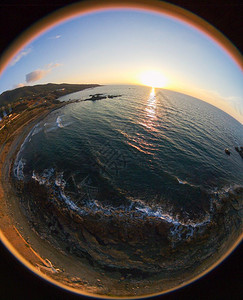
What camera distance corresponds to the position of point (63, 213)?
21.4ft

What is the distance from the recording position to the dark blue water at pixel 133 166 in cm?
756

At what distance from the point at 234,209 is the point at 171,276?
244 inches

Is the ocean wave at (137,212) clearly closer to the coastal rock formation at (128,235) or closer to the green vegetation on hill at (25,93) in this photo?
the coastal rock formation at (128,235)

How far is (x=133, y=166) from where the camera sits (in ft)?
34.1

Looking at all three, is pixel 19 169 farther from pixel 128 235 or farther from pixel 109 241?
pixel 128 235

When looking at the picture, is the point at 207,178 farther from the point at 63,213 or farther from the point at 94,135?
the point at 94,135

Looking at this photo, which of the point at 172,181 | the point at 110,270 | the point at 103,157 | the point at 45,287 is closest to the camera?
the point at 45,287

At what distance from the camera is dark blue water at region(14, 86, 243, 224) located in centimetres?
756

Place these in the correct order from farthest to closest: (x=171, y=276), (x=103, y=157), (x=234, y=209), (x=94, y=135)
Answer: (x=94, y=135), (x=103, y=157), (x=234, y=209), (x=171, y=276)

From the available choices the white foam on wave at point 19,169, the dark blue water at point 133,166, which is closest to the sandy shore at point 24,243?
the white foam on wave at point 19,169

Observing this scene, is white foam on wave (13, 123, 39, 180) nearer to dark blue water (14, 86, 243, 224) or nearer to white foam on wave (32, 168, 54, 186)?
dark blue water (14, 86, 243, 224)

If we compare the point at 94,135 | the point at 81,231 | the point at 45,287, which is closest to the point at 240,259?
the point at 45,287

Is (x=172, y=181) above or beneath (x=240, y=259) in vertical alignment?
beneath

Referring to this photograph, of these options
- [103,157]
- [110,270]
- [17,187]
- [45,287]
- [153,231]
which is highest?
[45,287]
